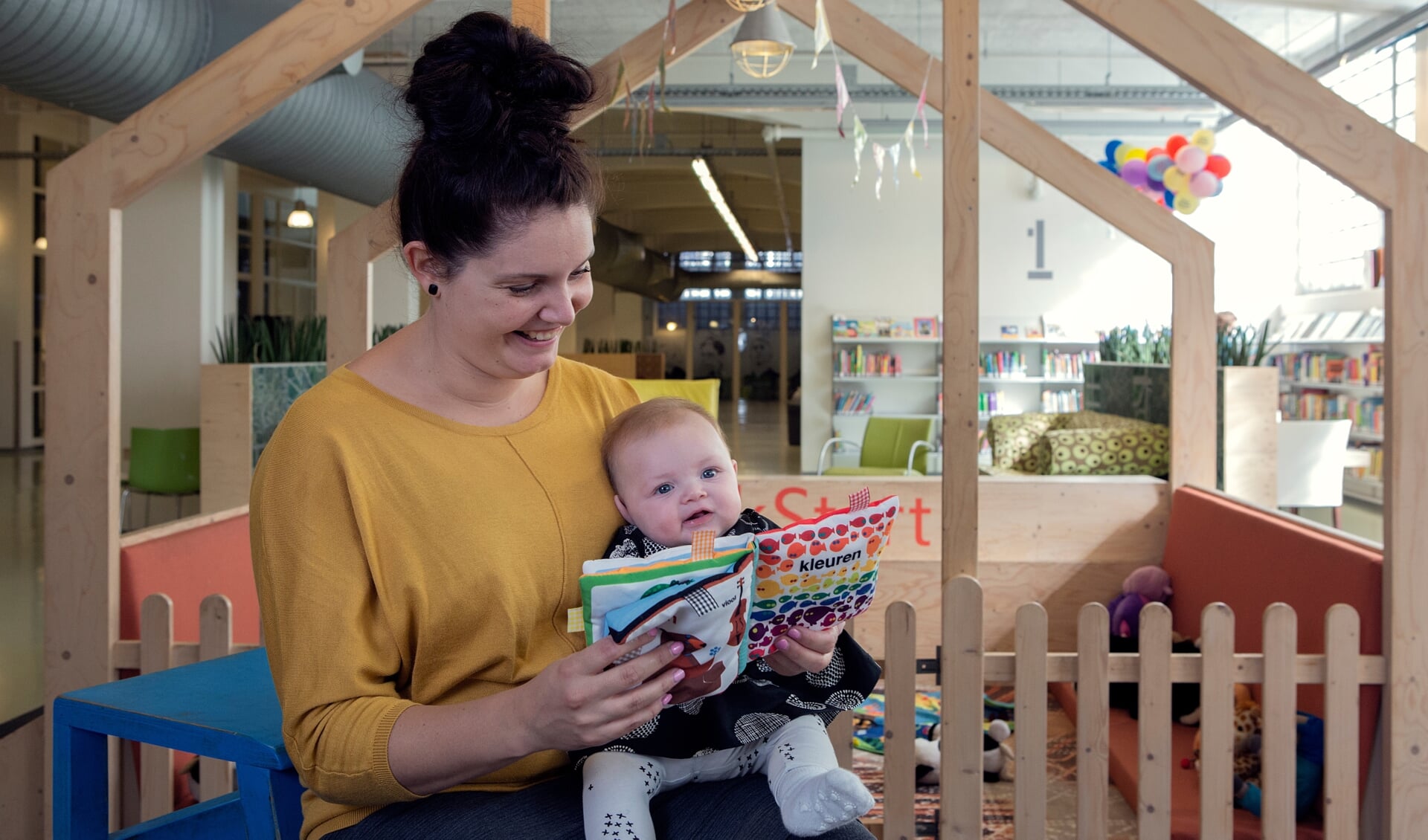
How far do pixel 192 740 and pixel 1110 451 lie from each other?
4835 mm

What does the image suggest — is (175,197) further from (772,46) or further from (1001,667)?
(1001,667)

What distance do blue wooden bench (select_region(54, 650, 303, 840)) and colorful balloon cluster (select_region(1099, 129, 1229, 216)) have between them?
25.8 feet

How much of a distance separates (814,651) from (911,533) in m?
3.72

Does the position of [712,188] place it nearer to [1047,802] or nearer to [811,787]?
[1047,802]

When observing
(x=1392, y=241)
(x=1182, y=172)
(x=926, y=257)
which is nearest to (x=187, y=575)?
(x=1392, y=241)

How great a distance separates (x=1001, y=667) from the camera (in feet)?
9.27

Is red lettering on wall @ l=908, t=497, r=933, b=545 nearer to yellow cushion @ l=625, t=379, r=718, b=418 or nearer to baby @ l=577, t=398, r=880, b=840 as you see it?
yellow cushion @ l=625, t=379, r=718, b=418

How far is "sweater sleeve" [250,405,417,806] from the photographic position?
1234 mm

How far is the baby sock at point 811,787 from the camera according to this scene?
1336mm

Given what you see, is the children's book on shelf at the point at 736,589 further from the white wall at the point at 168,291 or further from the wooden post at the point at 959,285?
the white wall at the point at 168,291

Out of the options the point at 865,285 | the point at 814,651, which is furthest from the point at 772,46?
the point at 865,285

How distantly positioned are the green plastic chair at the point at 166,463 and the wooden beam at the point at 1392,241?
216 inches

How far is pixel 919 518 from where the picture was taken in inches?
199

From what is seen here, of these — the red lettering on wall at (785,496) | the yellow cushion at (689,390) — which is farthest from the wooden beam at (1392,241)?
the yellow cushion at (689,390)
